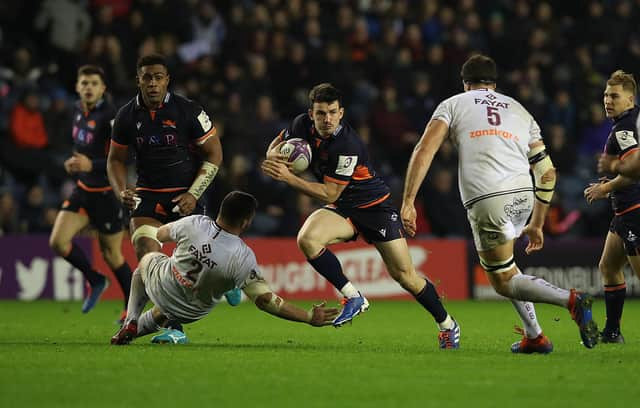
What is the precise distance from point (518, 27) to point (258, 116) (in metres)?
5.55

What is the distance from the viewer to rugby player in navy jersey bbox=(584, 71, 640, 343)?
364 inches

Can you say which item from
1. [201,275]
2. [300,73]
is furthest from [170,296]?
[300,73]

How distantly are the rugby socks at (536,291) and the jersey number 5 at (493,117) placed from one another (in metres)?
1.09

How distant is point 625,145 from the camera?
30.3 feet

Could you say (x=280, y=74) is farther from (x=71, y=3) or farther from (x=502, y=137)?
(x=502, y=137)

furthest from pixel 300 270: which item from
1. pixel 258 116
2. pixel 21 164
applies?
pixel 21 164

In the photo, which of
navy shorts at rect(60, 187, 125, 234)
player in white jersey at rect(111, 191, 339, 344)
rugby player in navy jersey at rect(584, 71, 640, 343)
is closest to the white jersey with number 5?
rugby player in navy jersey at rect(584, 71, 640, 343)

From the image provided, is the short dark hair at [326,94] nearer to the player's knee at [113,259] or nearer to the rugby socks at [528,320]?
the rugby socks at [528,320]

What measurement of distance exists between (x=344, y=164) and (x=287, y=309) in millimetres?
1398

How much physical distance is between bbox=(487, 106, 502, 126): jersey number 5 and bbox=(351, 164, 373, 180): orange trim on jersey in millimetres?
1603

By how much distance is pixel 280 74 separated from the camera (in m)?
18.5

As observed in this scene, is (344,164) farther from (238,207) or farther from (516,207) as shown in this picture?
(516,207)

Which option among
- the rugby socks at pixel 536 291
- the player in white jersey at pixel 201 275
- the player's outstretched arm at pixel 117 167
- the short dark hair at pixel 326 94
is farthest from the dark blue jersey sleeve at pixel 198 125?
the rugby socks at pixel 536 291

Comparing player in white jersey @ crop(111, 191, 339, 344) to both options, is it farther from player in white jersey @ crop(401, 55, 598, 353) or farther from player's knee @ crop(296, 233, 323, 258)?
player in white jersey @ crop(401, 55, 598, 353)
